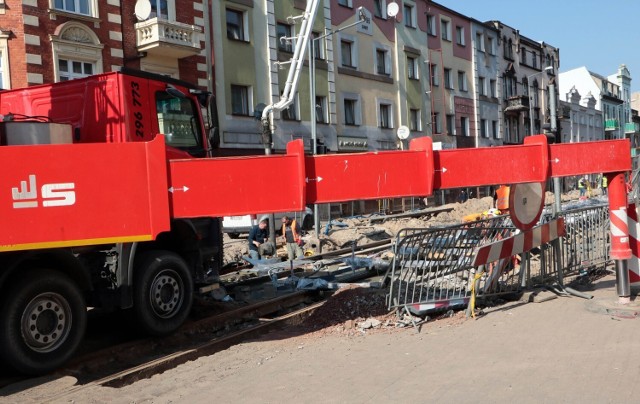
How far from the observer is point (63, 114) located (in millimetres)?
7609

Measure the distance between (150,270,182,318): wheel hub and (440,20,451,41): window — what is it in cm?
3710

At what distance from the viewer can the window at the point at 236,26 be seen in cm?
2580

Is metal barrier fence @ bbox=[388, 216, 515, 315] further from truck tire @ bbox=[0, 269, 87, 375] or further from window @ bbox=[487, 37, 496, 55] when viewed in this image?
window @ bbox=[487, 37, 496, 55]

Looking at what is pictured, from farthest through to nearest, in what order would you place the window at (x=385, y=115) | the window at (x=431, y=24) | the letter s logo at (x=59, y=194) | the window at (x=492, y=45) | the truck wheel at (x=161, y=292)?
Result: the window at (x=492, y=45), the window at (x=431, y=24), the window at (x=385, y=115), the truck wheel at (x=161, y=292), the letter s logo at (x=59, y=194)

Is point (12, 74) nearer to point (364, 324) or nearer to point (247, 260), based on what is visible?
point (247, 260)

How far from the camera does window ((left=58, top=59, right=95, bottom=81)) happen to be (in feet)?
63.0

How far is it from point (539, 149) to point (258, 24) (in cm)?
2194

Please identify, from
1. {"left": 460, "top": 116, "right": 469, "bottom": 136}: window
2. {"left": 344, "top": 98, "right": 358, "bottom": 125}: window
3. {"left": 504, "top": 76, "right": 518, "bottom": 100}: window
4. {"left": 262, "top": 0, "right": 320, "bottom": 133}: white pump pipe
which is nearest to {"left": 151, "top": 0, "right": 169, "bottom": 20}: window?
{"left": 262, "top": 0, "right": 320, "bottom": 133}: white pump pipe

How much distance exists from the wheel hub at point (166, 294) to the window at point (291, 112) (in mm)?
21078

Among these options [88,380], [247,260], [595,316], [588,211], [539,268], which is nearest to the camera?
[88,380]

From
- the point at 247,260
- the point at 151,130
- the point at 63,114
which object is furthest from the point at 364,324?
the point at 247,260

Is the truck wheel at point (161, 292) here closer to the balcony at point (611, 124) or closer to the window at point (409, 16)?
the window at point (409, 16)

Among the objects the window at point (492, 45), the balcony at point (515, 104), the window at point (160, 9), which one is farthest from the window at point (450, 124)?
the window at point (160, 9)

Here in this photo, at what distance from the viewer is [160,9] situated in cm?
2252
